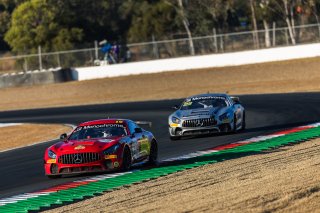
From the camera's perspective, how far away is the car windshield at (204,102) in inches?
998

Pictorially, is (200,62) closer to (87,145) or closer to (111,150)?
(87,145)

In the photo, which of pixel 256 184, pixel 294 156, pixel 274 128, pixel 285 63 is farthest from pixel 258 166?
pixel 285 63

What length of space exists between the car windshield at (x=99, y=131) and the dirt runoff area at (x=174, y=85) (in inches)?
1013

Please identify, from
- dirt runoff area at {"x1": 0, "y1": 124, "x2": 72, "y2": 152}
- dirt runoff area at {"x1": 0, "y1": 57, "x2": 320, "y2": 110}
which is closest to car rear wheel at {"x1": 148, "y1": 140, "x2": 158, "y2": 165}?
dirt runoff area at {"x1": 0, "y1": 124, "x2": 72, "y2": 152}

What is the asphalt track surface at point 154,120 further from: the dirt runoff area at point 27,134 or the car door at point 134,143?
the dirt runoff area at point 27,134

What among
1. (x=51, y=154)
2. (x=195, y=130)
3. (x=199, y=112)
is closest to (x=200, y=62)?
(x=199, y=112)

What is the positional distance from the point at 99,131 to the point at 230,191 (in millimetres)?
6267

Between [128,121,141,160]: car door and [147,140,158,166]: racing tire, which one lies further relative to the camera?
[147,140,158,166]: racing tire

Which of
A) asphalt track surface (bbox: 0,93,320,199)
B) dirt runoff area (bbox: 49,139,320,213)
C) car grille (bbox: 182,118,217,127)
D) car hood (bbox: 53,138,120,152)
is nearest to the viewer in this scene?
dirt runoff area (bbox: 49,139,320,213)

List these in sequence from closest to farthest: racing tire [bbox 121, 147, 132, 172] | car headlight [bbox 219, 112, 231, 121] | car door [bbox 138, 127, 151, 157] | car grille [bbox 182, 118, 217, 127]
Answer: racing tire [bbox 121, 147, 132, 172] → car door [bbox 138, 127, 151, 157] → car grille [bbox 182, 118, 217, 127] → car headlight [bbox 219, 112, 231, 121]

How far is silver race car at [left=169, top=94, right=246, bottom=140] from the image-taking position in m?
24.5

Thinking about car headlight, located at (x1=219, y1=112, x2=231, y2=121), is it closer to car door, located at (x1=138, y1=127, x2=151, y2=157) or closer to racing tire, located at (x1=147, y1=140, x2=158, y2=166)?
racing tire, located at (x1=147, y1=140, x2=158, y2=166)

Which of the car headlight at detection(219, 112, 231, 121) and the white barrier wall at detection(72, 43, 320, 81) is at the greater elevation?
the car headlight at detection(219, 112, 231, 121)

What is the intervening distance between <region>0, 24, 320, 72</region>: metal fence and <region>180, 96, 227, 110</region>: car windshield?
27.7 meters
